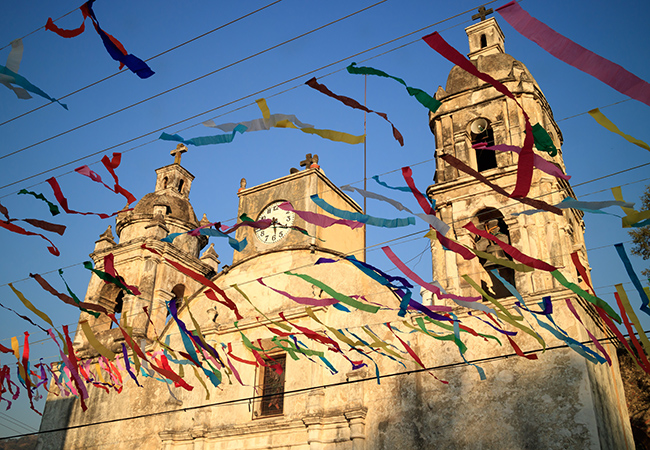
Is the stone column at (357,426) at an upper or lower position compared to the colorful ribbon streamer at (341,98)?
lower

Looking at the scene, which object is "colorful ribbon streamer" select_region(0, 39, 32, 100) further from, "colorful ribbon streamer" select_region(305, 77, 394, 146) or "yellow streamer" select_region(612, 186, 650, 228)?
"yellow streamer" select_region(612, 186, 650, 228)

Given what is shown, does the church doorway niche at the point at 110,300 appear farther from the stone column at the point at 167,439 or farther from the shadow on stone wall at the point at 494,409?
the shadow on stone wall at the point at 494,409

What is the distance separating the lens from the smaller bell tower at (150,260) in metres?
15.5

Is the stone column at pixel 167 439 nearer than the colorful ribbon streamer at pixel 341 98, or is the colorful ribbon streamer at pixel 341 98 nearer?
the colorful ribbon streamer at pixel 341 98

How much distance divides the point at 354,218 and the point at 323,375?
551cm

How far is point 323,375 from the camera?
11.8 metres

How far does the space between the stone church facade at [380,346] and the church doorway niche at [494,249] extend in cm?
4

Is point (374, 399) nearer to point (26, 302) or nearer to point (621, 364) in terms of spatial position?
point (26, 302)

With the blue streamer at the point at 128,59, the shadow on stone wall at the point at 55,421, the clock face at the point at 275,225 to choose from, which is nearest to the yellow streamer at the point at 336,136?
the blue streamer at the point at 128,59

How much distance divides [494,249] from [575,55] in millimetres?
7359

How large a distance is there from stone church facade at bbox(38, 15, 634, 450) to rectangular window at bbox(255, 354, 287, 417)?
0.03 m

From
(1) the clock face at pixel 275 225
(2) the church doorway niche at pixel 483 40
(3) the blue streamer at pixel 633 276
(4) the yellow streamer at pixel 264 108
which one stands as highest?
(2) the church doorway niche at pixel 483 40

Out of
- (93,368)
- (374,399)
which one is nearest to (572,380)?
(374,399)

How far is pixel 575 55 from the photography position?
187 inches
